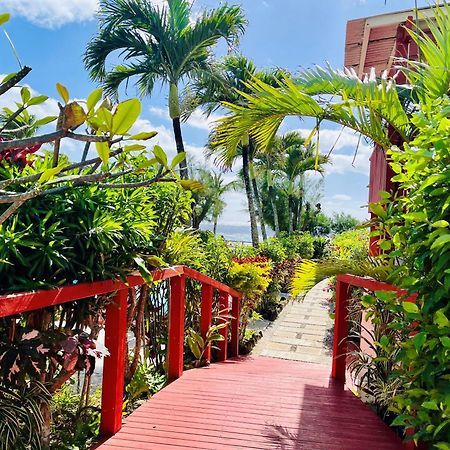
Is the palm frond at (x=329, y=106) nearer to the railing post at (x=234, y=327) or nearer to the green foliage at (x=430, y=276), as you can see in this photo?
the green foliage at (x=430, y=276)

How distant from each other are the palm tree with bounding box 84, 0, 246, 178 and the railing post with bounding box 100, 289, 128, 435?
788cm

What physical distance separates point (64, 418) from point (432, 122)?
7.08ft

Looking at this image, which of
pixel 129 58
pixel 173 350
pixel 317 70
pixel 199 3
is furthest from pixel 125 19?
pixel 173 350

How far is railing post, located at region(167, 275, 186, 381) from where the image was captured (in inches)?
129

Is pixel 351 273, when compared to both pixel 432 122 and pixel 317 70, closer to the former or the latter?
pixel 317 70

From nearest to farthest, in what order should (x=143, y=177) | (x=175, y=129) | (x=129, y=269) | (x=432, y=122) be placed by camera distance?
(x=432, y=122) < (x=129, y=269) < (x=143, y=177) < (x=175, y=129)

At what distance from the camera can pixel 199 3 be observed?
33.8 ft

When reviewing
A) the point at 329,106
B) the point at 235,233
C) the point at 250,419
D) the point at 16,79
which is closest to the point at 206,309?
the point at 250,419

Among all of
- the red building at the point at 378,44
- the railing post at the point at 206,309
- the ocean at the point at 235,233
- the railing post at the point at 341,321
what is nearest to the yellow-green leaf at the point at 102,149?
the railing post at the point at 341,321

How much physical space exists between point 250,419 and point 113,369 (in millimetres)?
921

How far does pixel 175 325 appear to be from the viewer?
10.8 feet

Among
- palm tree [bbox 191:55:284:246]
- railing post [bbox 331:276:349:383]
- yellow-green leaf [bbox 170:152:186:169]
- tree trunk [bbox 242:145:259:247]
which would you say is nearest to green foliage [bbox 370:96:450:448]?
yellow-green leaf [bbox 170:152:186:169]

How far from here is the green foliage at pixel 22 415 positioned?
4.91 feet

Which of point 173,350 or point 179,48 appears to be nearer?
point 173,350
